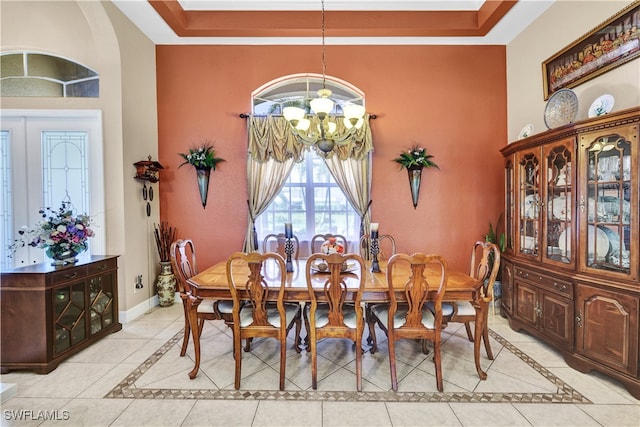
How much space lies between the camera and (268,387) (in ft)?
6.79

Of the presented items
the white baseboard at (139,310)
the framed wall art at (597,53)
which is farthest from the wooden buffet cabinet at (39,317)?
the framed wall art at (597,53)

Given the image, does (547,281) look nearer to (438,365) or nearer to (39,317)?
(438,365)

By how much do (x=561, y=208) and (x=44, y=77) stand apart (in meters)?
5.72

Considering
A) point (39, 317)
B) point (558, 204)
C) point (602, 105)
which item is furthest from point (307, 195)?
point (602, 105)

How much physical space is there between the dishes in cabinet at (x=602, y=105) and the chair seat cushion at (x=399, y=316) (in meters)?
2.36

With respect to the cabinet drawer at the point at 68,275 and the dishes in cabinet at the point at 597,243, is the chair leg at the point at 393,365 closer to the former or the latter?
the dishes in cabinet at the point at 597,243

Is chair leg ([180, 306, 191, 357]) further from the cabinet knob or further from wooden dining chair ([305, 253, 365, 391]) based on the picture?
the cabinet knob

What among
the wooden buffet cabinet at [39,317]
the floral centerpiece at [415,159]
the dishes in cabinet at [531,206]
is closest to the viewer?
the wooden buffet cabinet at [39,317]

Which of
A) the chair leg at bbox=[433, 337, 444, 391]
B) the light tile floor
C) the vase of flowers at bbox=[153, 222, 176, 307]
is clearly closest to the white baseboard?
the vase of flowers at bbox=[153, 222, 176, 307]

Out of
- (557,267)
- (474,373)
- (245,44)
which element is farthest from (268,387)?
(245,44)

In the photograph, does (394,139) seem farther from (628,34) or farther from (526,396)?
(526,396)

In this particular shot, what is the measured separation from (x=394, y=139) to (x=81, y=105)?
3862mm

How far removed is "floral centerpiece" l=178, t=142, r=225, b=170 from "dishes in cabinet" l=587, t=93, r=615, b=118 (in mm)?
4110

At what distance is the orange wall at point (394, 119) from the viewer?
3799 mm
